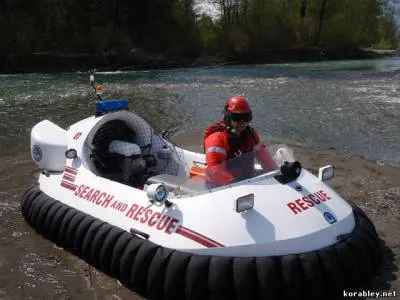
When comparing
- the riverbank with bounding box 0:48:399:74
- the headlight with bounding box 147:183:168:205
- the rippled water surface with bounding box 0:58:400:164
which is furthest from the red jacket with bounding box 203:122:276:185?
the riverbank with bounding box 0:48:399:74

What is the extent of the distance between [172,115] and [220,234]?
9.66 metres

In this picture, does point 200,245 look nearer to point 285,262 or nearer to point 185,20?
point 285,262

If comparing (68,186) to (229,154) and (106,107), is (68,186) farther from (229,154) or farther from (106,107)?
(229,154)

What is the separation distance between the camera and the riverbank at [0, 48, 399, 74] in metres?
27.6

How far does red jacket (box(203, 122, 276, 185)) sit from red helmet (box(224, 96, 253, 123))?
0.16 meters

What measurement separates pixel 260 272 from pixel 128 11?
40.4 meters

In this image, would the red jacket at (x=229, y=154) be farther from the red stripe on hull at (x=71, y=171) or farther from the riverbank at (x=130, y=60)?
the riverbank at (x=130, y=60)

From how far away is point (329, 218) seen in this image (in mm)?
3977

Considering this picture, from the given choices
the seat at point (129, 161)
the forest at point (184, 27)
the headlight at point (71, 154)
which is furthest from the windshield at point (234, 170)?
the forest at point (184, 27)

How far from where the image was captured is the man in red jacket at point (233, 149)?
4.21 meters

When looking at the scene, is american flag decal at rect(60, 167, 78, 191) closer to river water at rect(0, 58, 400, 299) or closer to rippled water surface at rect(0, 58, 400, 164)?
river water at rect(0, 58, 400, 299)

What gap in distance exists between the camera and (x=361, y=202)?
20.4 feet

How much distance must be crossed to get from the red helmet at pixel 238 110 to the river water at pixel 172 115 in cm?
163

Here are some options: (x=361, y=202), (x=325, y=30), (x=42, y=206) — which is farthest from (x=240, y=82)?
(x=325, y=30)
